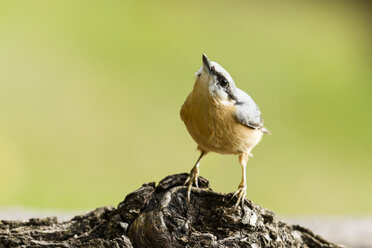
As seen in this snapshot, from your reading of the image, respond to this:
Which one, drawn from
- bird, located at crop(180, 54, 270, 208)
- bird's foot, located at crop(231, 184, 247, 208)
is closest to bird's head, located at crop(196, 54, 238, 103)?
bird, located at crop(180, 54, 270, 208)

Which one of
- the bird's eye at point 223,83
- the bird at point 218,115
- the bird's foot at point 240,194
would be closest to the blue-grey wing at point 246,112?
the bird at point 218,115

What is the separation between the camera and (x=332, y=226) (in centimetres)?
→ 326

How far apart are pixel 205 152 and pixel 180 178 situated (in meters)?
0.24

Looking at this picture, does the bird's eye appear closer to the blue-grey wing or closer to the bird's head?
the bird's head

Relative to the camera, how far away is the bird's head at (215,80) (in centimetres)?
196

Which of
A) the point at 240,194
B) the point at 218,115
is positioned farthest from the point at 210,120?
the point at 240,194

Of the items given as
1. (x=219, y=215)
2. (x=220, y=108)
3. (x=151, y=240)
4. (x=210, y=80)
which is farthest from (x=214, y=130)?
(x=151, y=240)

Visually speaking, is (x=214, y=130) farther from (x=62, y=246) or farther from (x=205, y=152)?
(x=62, y=246)

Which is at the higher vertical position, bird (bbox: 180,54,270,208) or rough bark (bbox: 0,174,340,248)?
bird (bbox: 180,54,270,208)

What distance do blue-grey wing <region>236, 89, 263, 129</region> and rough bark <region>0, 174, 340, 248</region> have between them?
36 cm

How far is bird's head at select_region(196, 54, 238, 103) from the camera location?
1.96m

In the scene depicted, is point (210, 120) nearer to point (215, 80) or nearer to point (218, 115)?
point (218, 115)

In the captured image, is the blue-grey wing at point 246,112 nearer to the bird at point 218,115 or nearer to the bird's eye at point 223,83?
the bird at point 218,115

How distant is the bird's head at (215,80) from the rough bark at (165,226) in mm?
440
